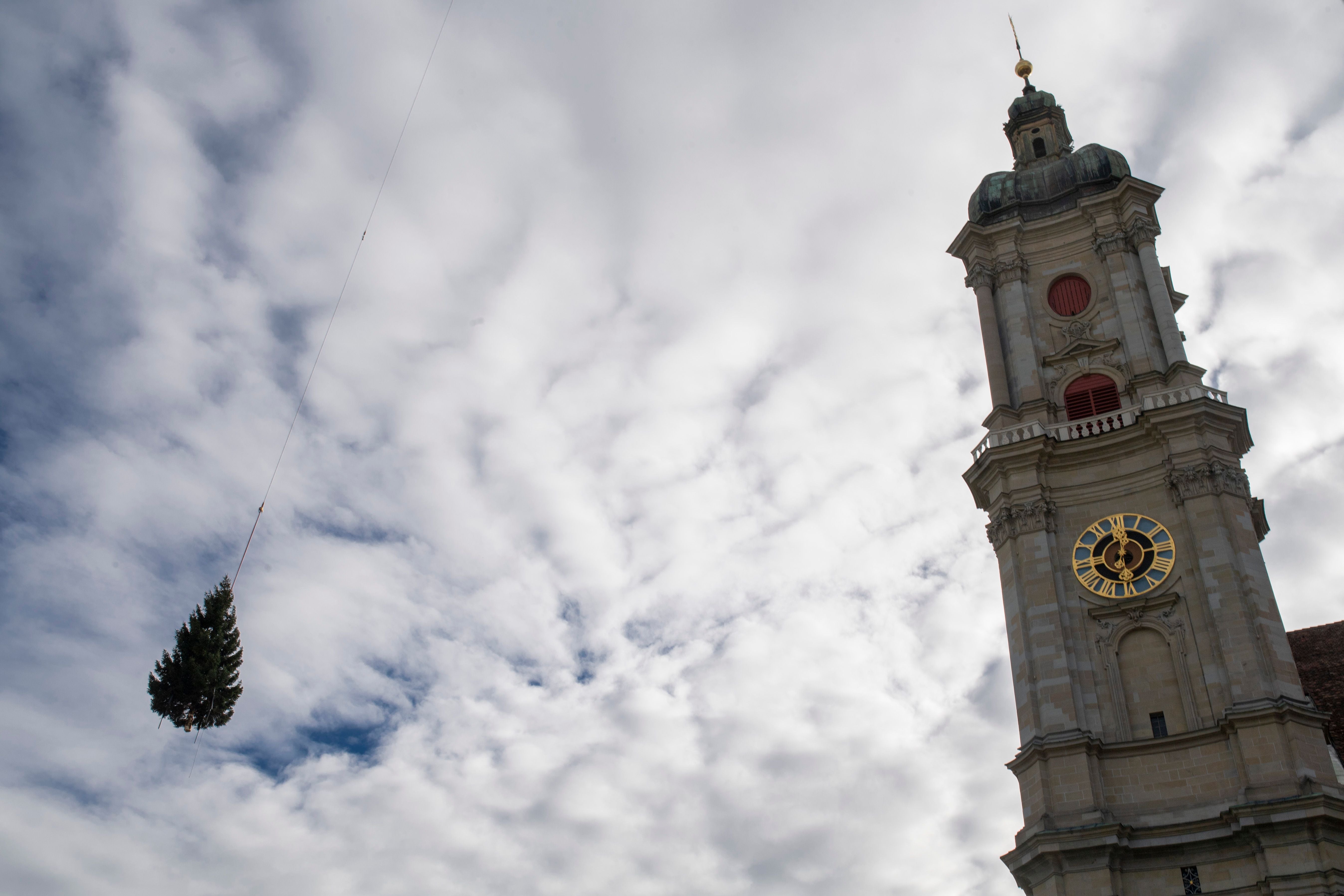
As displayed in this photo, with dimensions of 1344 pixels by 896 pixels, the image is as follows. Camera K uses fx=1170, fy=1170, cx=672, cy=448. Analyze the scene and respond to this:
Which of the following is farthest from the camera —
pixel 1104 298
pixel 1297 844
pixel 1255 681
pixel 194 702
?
pixel 1104 298

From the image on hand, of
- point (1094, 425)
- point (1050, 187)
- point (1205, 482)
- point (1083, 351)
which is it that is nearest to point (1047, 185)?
point (1050, 187)

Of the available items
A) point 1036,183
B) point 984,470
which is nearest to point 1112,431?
point 984,470

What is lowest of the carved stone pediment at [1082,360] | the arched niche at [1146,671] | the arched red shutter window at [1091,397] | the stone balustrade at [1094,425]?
the arched niche at [1146,671]

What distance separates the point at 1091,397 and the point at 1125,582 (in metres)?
7.98

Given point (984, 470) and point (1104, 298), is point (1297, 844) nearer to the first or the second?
point (984, 470)

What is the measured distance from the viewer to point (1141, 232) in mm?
45000

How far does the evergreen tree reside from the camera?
96.1 feet

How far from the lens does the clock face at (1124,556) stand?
37750 millimetres

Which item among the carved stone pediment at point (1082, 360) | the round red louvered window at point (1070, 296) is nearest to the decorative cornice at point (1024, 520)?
the carved stone pediment at point (1082, 360)

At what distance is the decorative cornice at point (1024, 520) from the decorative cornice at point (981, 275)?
10.6m

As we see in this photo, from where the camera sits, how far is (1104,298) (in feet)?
147

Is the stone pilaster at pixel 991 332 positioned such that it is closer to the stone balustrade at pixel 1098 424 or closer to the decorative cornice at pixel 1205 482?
the stone balustrade at pixel 1098 424

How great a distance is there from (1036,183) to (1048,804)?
85.4 feet

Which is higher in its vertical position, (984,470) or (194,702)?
(984,470)
